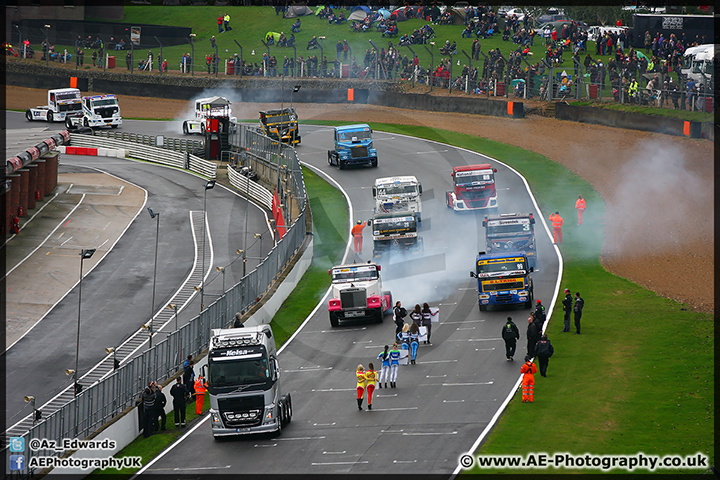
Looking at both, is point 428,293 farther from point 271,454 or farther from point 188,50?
point 188,50

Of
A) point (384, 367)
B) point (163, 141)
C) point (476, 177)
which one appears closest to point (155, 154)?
point (163, 141)

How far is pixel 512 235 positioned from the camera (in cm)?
3691

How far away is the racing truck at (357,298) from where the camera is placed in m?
33.3

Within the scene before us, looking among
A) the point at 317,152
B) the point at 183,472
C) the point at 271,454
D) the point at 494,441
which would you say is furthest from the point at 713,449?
the point at 317,152

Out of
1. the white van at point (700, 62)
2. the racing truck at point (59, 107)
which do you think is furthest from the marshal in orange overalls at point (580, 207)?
the racing truck at point (59, 107)

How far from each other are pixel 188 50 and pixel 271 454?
68.8 meters

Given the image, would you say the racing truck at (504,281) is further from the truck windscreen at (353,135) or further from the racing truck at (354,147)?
the racing truck at (354,147)

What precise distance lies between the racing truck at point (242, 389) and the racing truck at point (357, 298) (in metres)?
8.80

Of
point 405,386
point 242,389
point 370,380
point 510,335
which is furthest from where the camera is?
point 510,335

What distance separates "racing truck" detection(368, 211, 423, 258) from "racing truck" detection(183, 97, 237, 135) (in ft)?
80.9

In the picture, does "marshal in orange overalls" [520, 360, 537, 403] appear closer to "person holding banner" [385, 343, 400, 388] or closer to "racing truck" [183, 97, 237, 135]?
"person holding banner" [385, 343, 400, 388]

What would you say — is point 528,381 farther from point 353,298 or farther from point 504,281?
point 353,298

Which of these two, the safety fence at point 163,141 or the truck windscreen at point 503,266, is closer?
the truck windscreen at point 503,266

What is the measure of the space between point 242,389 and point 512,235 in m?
16.0
